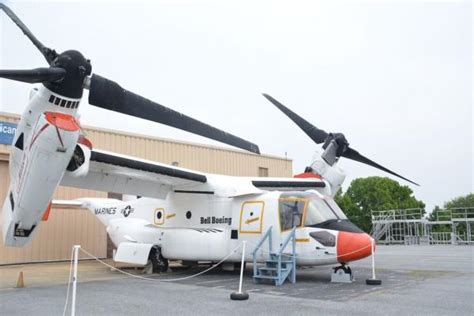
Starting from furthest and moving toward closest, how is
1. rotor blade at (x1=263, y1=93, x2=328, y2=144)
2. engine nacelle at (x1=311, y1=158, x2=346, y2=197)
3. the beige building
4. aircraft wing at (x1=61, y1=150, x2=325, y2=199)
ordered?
1. the beige building
2. rotor blade at (x1=263, y1=93, x2=328, y2=144)
3. engine nacelle at (x1=311, y1=158, x2=346, y2=197)
4. aircraft wing at (x1=61, y1=150, x2=325, y2=199)

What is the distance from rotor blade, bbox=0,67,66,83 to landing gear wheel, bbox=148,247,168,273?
296 inches

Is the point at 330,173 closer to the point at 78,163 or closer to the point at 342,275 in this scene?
the point at 342,275

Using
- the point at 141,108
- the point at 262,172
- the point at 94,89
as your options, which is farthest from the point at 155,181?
the point at 262,172

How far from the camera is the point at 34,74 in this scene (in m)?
7.39

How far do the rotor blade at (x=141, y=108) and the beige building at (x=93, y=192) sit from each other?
10279 millimetres

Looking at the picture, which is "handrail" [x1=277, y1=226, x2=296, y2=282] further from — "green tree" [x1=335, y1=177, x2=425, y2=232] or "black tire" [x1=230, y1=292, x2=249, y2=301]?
"green tree" [x1=335, y1=177, x2=425, y2=232]

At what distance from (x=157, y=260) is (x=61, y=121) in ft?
22.8

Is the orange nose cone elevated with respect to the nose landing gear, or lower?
elevated

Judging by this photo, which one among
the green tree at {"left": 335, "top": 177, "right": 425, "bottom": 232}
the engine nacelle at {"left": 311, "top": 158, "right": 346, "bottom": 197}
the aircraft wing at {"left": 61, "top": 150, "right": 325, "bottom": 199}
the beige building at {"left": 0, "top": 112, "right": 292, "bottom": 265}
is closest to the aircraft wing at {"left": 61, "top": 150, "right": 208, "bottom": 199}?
the aircraft wing at {"left": 61, "top": 150, "right": 325, "bottom": 199}

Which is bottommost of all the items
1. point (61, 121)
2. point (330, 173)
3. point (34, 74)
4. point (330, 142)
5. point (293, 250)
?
point (293, 250)

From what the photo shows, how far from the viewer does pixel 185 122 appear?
8836 mm

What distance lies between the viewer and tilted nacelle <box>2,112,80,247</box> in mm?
8031

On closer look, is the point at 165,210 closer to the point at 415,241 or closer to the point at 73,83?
the point at 73,83

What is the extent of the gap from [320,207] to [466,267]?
6072 mm
